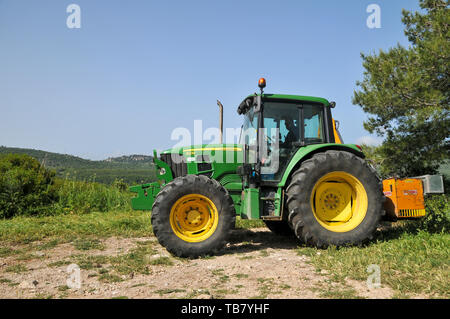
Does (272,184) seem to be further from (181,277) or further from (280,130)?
(181,277)

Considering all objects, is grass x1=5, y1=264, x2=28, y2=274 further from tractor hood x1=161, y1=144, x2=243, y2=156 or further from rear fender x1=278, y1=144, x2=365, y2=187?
rear fender x1=278, y1=144, x2=365, y2=187

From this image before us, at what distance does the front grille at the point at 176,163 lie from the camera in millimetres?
5598

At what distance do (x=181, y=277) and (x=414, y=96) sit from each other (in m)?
9.16

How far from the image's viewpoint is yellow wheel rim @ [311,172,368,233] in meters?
4.95

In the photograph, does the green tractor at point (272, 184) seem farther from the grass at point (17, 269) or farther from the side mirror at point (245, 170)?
the grass at point (17, 269)

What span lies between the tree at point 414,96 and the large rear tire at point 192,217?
295 inches

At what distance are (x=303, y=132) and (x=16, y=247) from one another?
4.95 meters

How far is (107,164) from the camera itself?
5519 centimetres

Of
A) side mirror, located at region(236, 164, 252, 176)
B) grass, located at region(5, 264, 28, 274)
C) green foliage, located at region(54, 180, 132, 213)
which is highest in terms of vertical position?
side mirror, located at region(236, 164, 252, 176)

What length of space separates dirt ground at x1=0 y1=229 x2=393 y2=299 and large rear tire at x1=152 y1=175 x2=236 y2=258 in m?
0.20

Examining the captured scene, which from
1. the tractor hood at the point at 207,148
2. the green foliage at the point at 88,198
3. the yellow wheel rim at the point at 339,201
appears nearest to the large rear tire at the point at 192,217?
the tractor hood at the point at 207,148

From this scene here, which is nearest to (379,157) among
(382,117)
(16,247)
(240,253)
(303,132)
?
(382,117)

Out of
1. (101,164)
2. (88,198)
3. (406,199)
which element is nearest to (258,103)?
(406,199)

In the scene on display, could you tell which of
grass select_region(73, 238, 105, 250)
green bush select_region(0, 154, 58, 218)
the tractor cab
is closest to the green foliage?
green bush select_region(0, 154, 58, 218)
